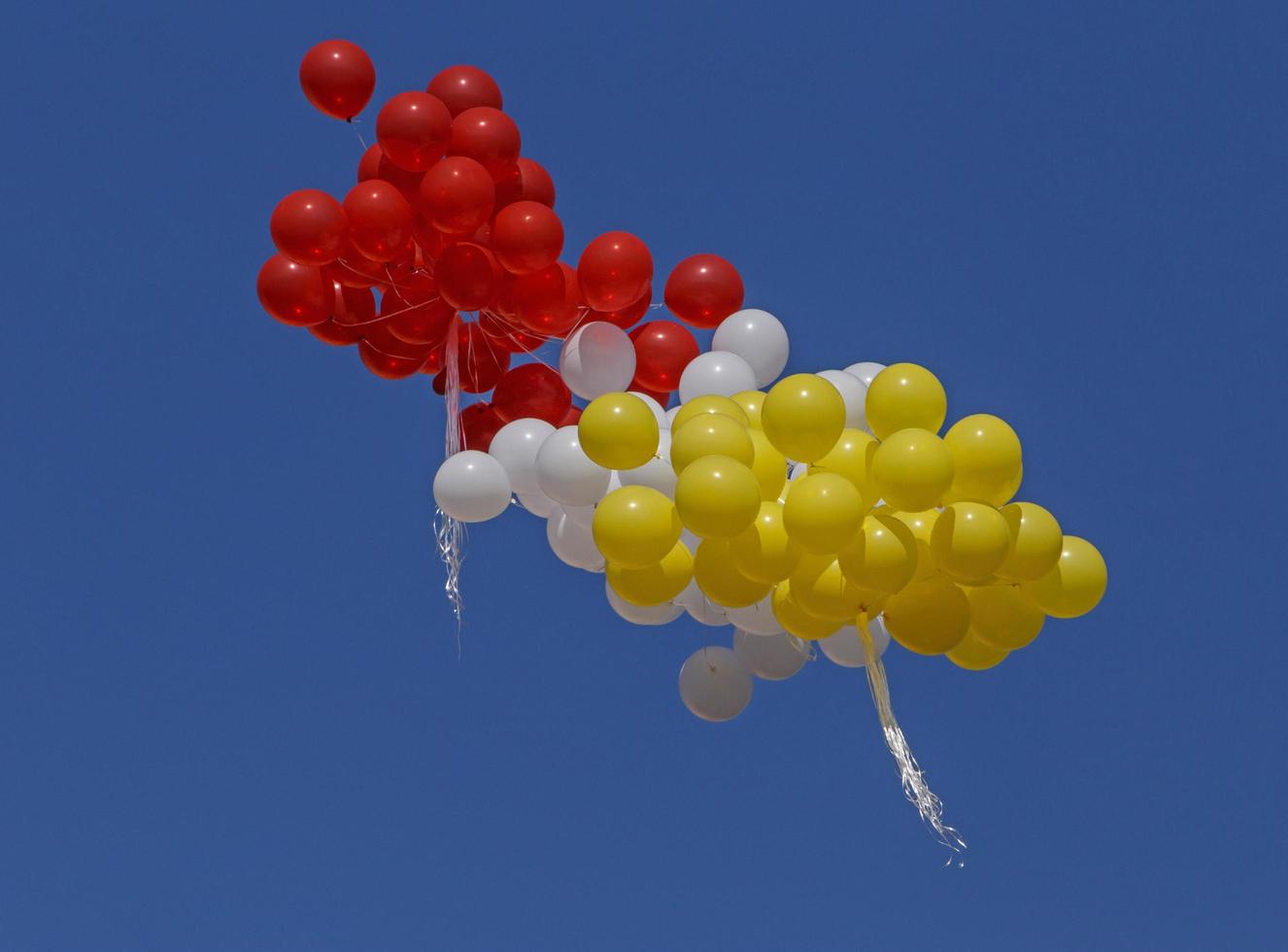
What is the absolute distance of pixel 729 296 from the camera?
7629 millimetres

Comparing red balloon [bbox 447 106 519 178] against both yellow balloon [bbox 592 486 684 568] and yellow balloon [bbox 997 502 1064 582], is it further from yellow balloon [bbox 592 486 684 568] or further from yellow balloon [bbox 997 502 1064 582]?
yellow balloon [bbox 997 502 1064 582]

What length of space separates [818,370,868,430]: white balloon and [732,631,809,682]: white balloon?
0.77 meters

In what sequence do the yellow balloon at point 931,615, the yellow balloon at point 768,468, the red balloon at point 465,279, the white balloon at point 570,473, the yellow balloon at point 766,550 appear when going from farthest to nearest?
the red balloon at point 465,279 < the white balloon at point 570,473 < the yellow balloon at point 768,468 < the yellow balloon at point 931,615 < the yellow balloon at point 766,550

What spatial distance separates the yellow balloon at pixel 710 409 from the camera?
6742mm

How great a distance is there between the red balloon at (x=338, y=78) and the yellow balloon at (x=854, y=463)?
2.18 meters

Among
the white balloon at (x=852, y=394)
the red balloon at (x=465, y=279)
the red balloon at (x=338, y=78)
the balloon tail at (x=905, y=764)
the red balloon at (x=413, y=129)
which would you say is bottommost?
the balloon tail at (x=905, y=764)

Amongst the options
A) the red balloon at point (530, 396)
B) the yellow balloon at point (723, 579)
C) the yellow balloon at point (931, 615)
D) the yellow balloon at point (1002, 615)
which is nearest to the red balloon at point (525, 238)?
the red balloon at point (530, 396)

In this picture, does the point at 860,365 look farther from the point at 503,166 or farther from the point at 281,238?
the point at 281,238

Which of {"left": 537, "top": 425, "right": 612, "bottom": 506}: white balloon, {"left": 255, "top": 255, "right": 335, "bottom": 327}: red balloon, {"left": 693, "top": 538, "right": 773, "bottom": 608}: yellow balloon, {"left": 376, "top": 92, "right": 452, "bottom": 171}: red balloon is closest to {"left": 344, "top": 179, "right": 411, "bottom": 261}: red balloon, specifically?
{"left": 376, "top": 92, "right": 452, "bottom": 171}: red balloon

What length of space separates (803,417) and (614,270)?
3.73 feet

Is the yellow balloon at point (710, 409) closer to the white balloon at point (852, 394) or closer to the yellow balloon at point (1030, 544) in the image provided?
the white balloon at point (852, 394)

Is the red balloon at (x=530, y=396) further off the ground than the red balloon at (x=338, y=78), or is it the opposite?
the red balloon at (x=338, y=78)

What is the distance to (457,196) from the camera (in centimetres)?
707

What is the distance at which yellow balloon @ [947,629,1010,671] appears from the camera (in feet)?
22.3
